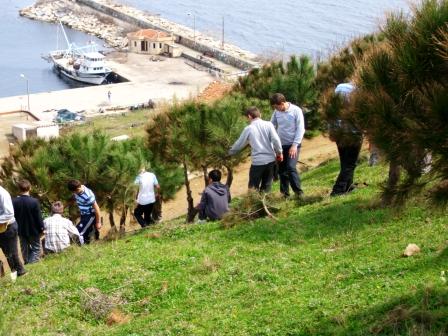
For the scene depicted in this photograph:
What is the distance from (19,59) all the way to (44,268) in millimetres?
65316

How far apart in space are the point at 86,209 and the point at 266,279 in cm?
388

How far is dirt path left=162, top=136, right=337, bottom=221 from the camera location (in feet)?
55.4

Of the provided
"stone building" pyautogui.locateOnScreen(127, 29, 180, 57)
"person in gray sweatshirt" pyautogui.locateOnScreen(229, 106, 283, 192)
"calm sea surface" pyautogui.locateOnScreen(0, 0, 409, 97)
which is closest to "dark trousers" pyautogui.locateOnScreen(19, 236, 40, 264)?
"person in gray sweatshirt" pyautogui.locateOnScreen(229, 106, 283, 192)

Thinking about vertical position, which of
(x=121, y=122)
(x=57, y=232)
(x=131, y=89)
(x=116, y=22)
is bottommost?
(x=116, y=22)

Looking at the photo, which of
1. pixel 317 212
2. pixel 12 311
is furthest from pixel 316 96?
pixel 12 311

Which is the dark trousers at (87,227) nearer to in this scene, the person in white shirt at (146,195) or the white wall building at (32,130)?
the person in white shirt at (146,195)

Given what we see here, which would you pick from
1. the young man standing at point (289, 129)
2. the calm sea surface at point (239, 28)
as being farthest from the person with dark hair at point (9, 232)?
the calm sea surface at point (239, 28)

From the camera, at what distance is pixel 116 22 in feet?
276

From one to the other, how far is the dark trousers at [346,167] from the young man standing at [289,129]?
56 centimetres

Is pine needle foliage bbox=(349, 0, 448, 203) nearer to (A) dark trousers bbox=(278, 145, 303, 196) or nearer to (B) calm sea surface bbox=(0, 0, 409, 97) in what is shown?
(A) dark trousers bbox=(278, 145, 303, 196)

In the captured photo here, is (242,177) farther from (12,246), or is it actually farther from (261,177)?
(12,246)

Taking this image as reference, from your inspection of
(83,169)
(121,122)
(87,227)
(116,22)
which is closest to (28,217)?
(87,227)

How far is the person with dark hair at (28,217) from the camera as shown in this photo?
29.9 ft

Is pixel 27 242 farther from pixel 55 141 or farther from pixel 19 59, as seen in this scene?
pixel 19 59
